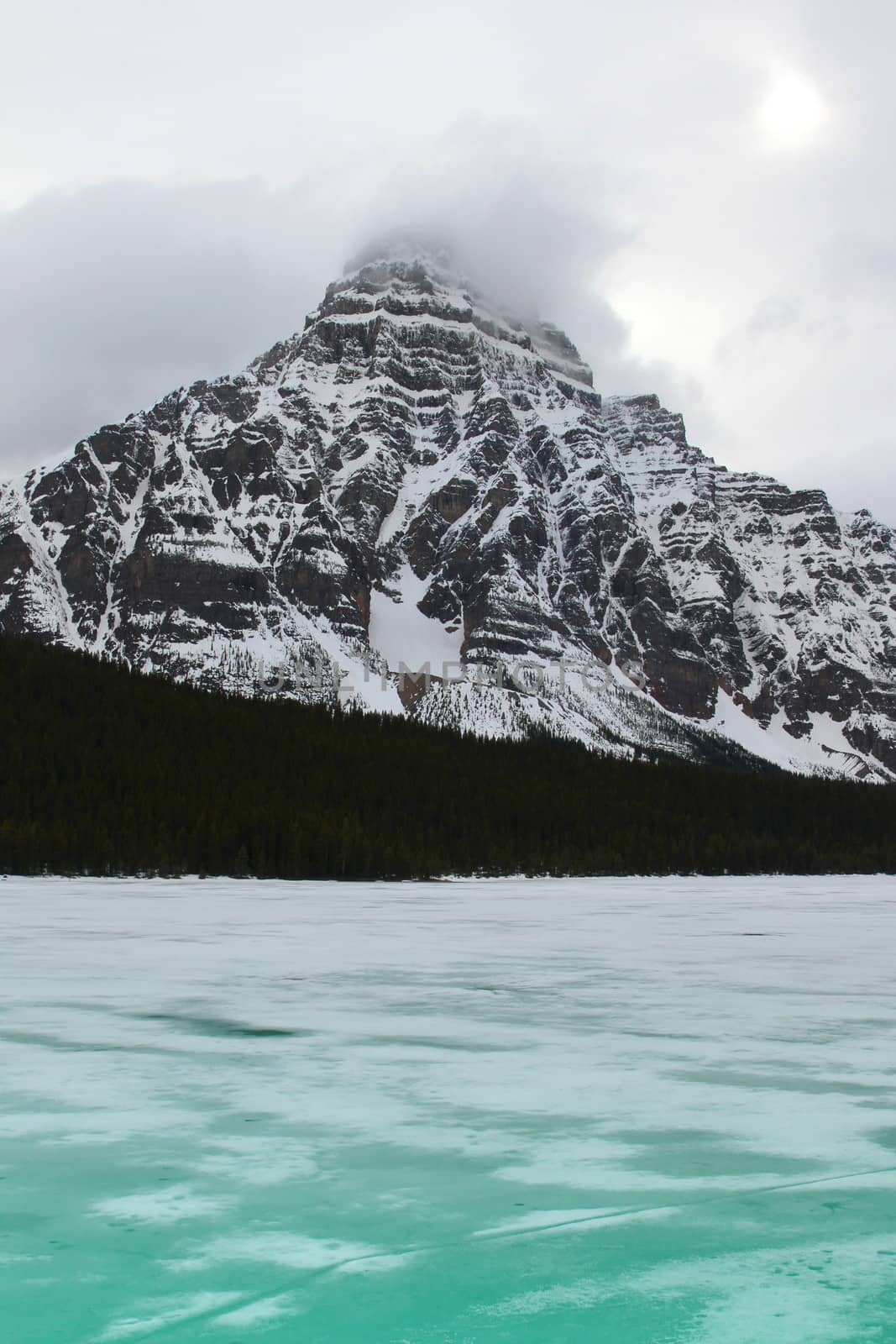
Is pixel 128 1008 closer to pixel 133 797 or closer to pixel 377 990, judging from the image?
pixel 377 990

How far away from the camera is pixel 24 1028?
11.8 meters

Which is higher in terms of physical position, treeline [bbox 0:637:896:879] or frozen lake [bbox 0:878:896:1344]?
treeline [bbox 0:637:896:879]

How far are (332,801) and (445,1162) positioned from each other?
342 feet

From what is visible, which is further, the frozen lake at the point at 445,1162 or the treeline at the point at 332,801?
the treeline at the point at 332,801

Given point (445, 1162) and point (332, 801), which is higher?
point (332, 801)

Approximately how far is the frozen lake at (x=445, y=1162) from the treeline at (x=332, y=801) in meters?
69.4

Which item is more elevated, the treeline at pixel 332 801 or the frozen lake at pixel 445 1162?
the treeline at pixel 332 801

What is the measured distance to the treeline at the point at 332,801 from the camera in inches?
3467

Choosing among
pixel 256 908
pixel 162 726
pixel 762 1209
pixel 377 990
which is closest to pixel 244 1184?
pixel 762 1209

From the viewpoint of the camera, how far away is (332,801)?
111m

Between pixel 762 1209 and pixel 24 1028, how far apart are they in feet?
25.8

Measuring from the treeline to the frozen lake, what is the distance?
69.4 m

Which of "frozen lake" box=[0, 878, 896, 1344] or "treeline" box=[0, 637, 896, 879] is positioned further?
"treeline" box=[0, 637, 896, 879]

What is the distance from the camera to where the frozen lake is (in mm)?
4984
